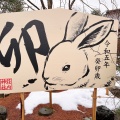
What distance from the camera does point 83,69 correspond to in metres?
3.54

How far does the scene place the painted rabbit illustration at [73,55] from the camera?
3.40 m

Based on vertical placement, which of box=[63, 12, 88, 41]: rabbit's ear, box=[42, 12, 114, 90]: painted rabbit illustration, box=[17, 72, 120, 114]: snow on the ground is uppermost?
box=[63, 12, 88, 41]: rabbit's ear

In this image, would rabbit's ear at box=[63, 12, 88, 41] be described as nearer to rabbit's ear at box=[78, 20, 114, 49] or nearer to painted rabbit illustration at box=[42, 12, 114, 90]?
painted rabbit illustration at box=[42, 12, 114, 90]

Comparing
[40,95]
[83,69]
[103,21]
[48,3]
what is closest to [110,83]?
[83,69]

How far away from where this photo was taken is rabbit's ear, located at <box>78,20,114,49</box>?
3508 mm

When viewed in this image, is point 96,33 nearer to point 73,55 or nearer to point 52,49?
point 73,55

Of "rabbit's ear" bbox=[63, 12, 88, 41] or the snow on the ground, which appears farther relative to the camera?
the snow on the ground

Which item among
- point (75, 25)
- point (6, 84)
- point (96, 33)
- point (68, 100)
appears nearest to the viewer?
Result: point (6, 84)

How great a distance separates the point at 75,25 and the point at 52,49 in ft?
1.83

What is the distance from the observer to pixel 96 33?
3.55 meters

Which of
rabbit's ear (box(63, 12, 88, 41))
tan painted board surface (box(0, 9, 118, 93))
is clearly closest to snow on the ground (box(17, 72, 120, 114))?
tan painted board surface (box(0, 9, 118, 93))

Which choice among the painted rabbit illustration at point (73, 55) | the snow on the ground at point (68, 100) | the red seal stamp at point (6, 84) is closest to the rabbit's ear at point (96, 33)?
the painted rabbit illustration at point (73, 55)

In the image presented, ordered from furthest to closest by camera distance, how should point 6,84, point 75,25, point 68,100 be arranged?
point 68,100 < point 75,25 < point 6,84

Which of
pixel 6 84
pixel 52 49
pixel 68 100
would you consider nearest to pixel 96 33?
pixel 52 49
